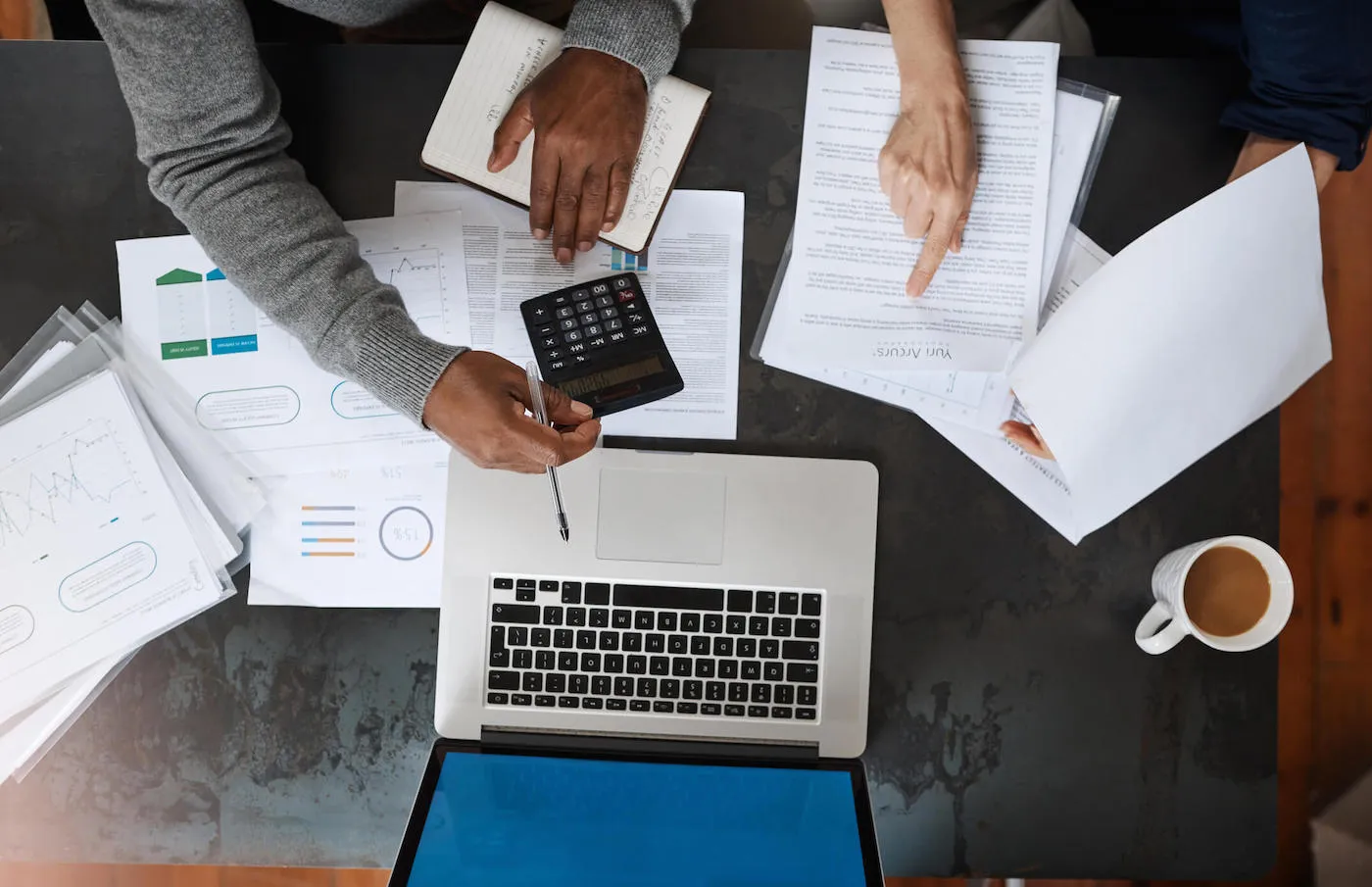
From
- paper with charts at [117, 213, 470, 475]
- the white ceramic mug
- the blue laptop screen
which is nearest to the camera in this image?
the blue laptop screen

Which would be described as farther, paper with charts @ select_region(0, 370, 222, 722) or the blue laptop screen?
paper with charts @ select_region(0, 370, 222, 722)

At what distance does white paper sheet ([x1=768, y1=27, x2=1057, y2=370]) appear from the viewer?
2.43ft

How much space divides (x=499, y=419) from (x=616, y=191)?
0.23 m

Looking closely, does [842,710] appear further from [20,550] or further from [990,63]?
[20,550]

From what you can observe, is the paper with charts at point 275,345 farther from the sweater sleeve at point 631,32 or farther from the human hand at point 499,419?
the sweater sleeve at point 631,32

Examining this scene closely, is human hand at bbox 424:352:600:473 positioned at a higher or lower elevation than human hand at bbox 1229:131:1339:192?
lower

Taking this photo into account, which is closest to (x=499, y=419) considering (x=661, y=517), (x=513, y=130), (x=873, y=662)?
(x=661, y=517)

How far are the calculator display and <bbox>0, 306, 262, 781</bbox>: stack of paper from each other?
0.95 ft

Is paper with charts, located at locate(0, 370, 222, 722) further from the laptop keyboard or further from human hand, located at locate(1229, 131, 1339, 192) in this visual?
human hand, located at locate(1229, 131, 1339, 192)

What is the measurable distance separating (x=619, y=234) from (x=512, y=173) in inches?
4.2

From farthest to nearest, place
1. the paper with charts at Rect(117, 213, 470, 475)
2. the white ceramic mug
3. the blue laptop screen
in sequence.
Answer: the paper with charts at Rect(117, 213, 470, 475) → the white ceramic mug → the blue laptop screen

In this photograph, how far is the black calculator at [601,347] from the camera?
28.5 inches

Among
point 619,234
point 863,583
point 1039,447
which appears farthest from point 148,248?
point 1039,447

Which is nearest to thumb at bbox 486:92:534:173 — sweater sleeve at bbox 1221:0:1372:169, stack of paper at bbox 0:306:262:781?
stack of paper at bbox 0:306:262:781
